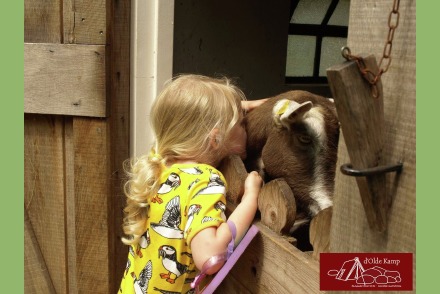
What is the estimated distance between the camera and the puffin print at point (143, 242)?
6.21 feet

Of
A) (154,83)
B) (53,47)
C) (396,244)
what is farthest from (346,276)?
(53,47)

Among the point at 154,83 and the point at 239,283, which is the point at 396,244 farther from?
the point at 154,83

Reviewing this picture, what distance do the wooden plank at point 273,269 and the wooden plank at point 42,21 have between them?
4.67ft

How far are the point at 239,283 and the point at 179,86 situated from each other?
786mm

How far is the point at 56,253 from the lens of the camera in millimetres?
2754

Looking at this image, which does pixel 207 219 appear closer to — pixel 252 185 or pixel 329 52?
pixel 252 185

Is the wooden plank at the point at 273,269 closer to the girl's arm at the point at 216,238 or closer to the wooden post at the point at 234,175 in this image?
the girl's arm at the point at 216,238

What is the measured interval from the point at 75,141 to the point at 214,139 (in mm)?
959

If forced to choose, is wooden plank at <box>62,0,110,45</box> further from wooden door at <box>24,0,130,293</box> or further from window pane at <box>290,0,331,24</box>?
window pane at <box>290,0,331,24</box>

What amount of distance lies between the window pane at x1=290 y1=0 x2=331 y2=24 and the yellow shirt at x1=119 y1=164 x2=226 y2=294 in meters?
3.66

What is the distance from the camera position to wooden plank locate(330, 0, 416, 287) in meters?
1.05

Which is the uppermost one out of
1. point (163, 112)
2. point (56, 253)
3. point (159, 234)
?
point (163, 112)

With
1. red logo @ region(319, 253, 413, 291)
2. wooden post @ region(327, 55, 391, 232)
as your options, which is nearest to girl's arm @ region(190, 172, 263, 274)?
red logo @ region(319, 253, 413, 291)

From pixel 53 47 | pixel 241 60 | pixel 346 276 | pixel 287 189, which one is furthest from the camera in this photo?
pixel 241 60
